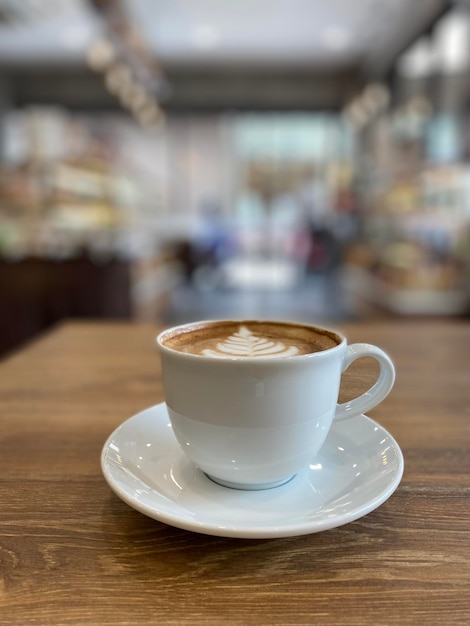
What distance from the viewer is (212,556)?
12.8 inches

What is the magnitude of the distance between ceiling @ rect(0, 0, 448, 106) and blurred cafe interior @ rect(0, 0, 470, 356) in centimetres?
3

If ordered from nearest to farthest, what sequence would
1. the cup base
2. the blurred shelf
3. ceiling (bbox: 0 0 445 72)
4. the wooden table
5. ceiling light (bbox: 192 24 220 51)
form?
the wooden table, the cup base, the blurred shelf, ceiling (bbox: 0 0 445 72), ceiling light (bbox: 192 24 220 51)

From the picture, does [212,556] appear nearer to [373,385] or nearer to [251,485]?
[251,485]

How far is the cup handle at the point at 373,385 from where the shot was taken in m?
0.42

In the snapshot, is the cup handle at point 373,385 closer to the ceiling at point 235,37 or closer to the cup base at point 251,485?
the cup base at point 251,485

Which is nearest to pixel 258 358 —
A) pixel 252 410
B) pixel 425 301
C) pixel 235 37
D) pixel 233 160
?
pixel 252 410

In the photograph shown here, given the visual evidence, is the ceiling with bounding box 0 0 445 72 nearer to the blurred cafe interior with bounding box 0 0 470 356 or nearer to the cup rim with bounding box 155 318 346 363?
the blurred cafe interior with bounding box 0 0 470 356

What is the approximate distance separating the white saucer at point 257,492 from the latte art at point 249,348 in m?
0.10

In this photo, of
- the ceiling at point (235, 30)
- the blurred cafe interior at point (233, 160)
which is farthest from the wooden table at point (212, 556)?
the ceiling at point (235, 30)

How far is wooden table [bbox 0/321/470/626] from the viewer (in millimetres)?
280

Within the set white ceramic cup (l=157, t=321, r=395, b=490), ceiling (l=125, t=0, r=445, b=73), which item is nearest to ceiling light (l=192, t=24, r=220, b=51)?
ceiling (l=125, t=0, r=445, b=73)

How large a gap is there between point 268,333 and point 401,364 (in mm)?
445

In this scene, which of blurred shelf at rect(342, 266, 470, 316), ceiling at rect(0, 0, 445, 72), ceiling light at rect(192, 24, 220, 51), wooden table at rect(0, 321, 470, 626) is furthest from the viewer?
ceiling light at rect(192, 24, 220, 51)

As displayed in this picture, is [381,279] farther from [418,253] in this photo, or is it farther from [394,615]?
[394,615]
